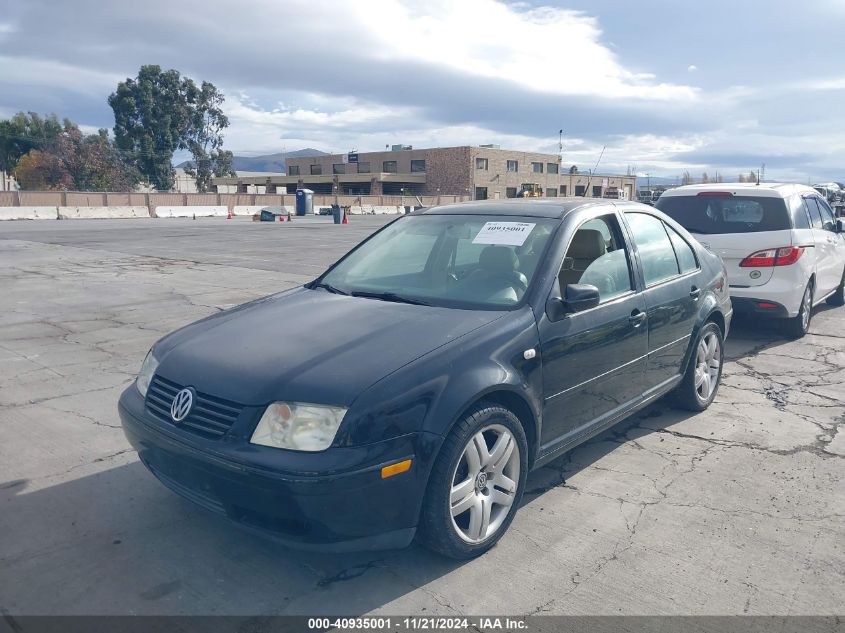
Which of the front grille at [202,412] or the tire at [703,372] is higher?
the front grille at [202,412]

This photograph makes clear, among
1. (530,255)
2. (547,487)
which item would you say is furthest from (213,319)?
(547,487)

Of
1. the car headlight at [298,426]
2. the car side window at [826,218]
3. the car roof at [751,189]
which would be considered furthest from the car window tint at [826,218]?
the car headlight at [298,426]

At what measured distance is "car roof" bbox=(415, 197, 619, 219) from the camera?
4.18 meters

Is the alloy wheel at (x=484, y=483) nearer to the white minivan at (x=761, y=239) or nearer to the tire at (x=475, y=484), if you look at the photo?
the tire at (x=475, y=484)

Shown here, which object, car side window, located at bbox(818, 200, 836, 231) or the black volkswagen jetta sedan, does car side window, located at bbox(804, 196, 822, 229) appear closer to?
car side window, located at bbox(818, 200, 836, 231)

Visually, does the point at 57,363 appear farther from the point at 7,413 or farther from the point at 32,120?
the point at 32,120

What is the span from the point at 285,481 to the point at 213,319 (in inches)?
61.5

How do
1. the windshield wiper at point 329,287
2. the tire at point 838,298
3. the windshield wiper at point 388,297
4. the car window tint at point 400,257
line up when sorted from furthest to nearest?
the tire at point 838,298 < the car window tint at point 400,257 < the windshield wiper at point 329,287 < the windshield wiper at point 388,297

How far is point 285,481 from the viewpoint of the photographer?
2.64m

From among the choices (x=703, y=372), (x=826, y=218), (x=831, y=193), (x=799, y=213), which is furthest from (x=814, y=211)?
(x=831, y=193)

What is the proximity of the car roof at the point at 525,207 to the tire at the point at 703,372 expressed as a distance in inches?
54.0

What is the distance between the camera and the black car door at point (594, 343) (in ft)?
11.8

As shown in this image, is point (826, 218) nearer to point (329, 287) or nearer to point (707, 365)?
point (707, 365)

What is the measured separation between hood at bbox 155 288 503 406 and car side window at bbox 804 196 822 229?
6.35 metres
